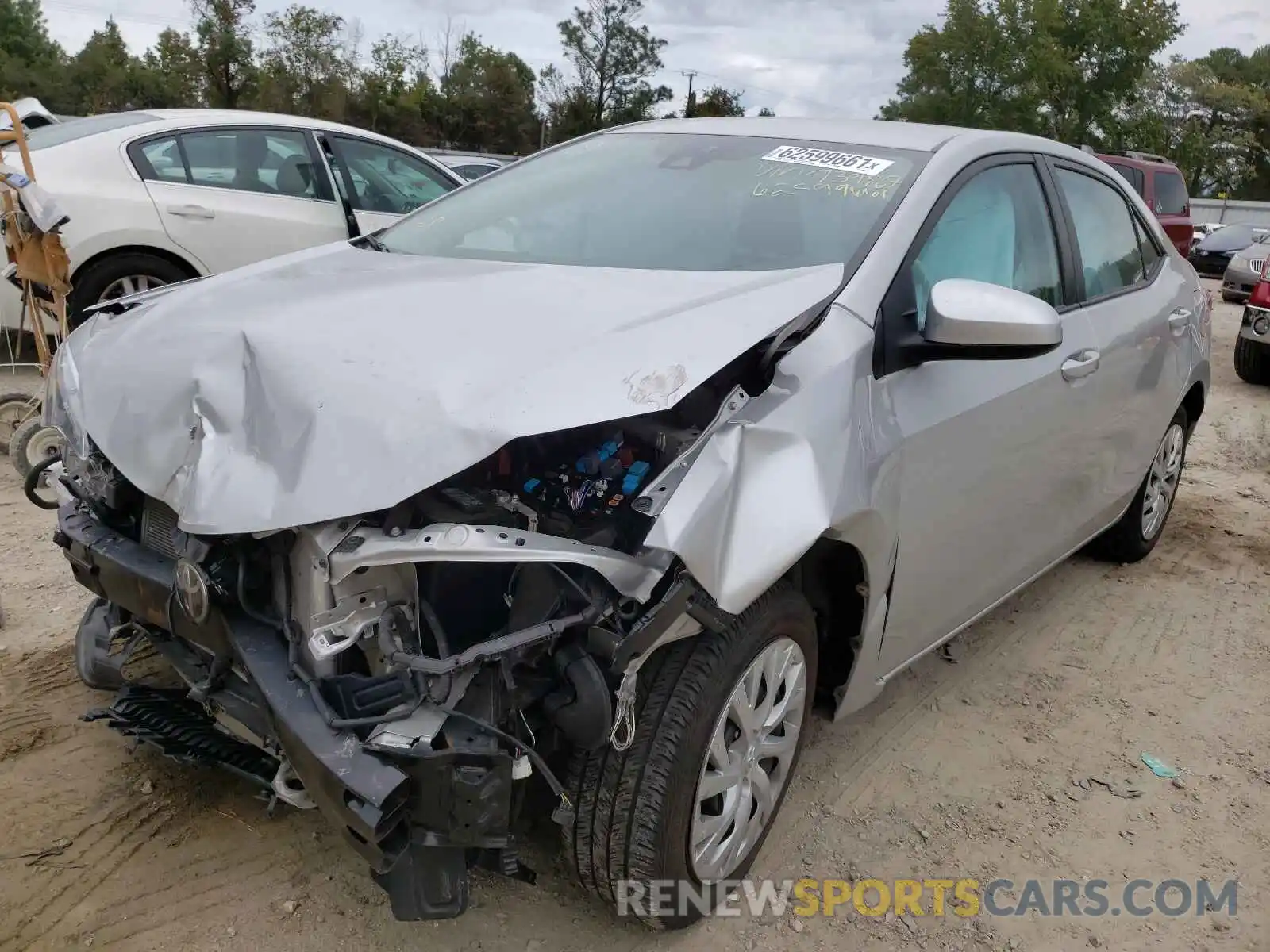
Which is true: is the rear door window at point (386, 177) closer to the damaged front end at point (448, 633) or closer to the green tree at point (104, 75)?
the damaged front end at point (448, 633)

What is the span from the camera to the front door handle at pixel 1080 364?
306 cm

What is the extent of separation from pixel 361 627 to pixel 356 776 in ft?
0.91

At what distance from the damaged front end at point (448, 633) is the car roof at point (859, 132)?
1324mm

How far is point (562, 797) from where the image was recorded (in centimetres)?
204

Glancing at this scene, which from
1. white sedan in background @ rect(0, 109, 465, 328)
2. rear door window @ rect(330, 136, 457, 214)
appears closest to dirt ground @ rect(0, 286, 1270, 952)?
white sedan in background @ rect(0, 109, 465, 328)

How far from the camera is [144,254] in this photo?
5734 mm

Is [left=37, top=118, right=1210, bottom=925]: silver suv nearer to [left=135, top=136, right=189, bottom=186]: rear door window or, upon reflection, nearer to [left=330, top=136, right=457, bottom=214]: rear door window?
[left=135, top=136, right=189, bottom=186]: rear door window

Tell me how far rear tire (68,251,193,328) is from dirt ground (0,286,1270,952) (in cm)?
202

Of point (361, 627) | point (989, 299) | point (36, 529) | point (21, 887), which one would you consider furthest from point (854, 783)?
point (36, 529)

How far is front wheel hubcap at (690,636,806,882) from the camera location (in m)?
2.16

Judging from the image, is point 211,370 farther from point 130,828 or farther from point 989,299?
point 989,299

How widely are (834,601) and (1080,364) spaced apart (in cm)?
131

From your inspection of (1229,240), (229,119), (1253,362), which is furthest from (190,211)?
(1229,240)

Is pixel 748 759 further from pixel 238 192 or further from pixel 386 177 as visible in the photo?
pixel 386 177
